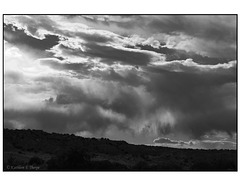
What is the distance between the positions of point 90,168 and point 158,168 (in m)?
5.85

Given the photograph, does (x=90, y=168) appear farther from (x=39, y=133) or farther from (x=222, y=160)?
(x=39, y=133)

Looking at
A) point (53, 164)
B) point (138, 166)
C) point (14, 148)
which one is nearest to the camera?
point (53, 164)

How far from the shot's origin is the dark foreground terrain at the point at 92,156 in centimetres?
3659

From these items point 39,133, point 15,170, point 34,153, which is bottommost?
point 15,170

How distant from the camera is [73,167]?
35781 mm

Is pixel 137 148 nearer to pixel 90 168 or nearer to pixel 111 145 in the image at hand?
pixel 111 145

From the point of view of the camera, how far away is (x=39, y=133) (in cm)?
5834

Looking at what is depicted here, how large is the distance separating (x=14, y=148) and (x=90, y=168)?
41.4ft

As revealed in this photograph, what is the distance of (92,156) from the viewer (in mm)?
47969

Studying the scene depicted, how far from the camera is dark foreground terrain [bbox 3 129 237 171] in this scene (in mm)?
36594

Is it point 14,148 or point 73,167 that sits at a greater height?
point 14,148

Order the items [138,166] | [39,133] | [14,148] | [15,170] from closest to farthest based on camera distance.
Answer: [15,170]
[138,166]
[14,148]
[39,133]

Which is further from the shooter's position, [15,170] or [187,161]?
[187,161]

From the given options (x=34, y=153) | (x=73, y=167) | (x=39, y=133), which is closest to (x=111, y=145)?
(x=39, y=133)
